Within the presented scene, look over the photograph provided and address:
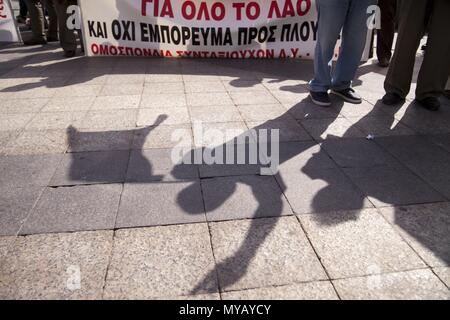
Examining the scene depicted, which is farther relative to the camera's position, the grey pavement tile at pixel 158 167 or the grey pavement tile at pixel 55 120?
the grey pavement tile at pixel 55 120

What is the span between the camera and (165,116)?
4281mm

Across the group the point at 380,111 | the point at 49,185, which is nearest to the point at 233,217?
the point at 49,185

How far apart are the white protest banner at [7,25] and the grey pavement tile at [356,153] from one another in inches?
304

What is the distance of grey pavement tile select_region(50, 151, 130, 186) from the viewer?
303cm

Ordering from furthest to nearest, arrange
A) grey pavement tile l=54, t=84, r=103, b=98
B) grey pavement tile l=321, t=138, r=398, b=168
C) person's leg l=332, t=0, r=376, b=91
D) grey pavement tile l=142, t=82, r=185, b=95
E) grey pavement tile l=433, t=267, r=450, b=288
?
grey pavement tile l=142, t=82, r=185, b=95, grey pavement tile l=54, t=84, r=103, b=98, person's leg l=332, t=0, r=376, b=91, grey pavement tile l=321, t=138, r=398, b=168, grey pavement tile l=433, t=267, r=450, b=288

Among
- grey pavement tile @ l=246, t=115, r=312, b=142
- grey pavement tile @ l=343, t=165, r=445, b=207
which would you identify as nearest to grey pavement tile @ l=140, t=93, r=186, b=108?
grey pavement tile @ l=246, t=115, r=312, b=142

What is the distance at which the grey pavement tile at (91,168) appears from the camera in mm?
3027

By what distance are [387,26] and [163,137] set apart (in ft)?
15.9

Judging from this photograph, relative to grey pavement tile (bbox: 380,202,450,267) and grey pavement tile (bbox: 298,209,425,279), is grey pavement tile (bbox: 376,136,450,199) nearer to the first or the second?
grey pavement tile (bbox: 380,202,450,267)

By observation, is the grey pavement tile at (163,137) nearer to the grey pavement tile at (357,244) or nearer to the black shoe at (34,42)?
the grey pavement tile at (357,244)

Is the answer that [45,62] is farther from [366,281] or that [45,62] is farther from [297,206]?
[366,281]

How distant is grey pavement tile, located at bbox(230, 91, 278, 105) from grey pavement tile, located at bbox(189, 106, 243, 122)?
1.03 feet

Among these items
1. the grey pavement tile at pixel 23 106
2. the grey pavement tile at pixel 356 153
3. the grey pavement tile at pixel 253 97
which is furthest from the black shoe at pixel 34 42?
the grey pavement tile at pixel 356 153

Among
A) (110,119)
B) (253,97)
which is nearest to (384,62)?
(253,97)
